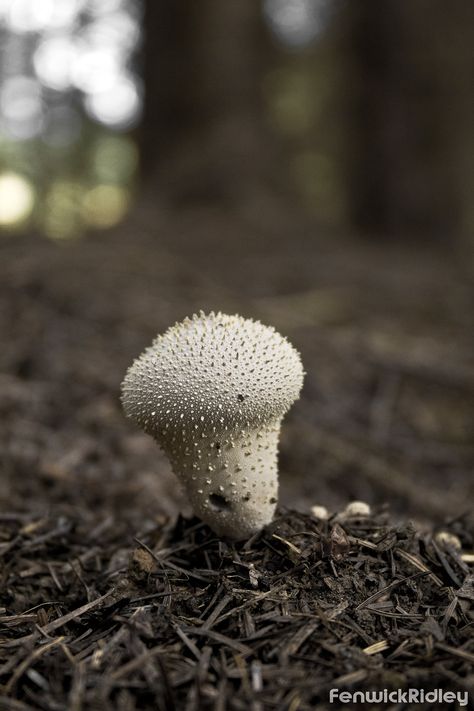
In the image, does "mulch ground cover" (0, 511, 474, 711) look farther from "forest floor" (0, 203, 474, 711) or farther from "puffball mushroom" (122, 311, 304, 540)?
"puffball mushroom" (122, 311, 304, 540)

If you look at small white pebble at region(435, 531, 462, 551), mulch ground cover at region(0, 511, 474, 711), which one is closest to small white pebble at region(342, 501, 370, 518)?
mulch ground cover at region(0, 511, 474, 711)

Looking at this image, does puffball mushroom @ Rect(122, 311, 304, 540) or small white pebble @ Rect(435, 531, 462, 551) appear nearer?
puffball mushroom @ Rect(122, 311, 304, 540)

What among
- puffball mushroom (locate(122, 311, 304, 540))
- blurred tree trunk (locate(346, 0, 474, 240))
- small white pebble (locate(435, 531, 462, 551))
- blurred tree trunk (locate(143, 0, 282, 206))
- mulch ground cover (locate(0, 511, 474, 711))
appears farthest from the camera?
blurred tree trunk (locate(346, 0, 474, 240))

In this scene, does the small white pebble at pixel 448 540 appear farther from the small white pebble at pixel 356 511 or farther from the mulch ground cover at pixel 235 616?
the small white pebble at pixel 356 511

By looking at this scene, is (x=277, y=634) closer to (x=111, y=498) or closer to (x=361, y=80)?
(x=111, y=498)

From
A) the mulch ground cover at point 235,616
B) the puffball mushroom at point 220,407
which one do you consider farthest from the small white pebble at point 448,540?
the puffball mushroom at point 220,407

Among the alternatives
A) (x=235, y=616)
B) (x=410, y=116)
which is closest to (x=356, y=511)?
(x=235, y=616)

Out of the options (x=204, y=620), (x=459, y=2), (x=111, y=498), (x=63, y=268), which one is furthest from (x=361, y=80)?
(x=204, y=620)
